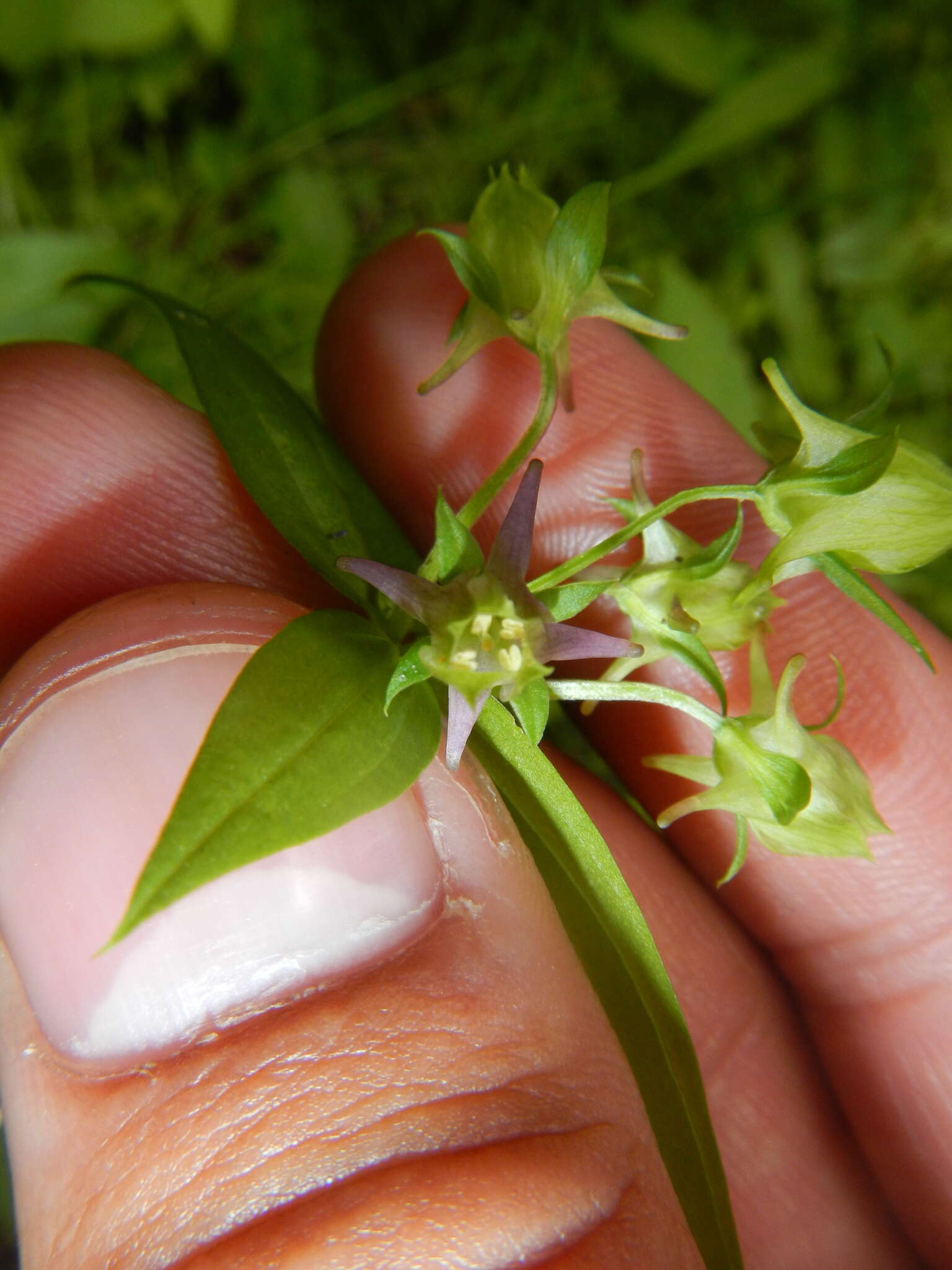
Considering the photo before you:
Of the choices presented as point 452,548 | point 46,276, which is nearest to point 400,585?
point 452,548

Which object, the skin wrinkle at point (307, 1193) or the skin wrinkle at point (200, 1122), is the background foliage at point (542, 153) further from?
the skin wrinkle at point (307, 1193)

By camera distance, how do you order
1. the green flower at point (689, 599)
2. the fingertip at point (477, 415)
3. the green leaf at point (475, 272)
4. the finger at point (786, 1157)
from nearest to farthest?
the green flower at point (689, 599)
the green leaf at point (475, 272)
the fingertip at point (477, 415)
the finger at point (786, 1157)

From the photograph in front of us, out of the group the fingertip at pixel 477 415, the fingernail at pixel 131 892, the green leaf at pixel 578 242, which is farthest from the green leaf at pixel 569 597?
the fingertip at pixel 477 415

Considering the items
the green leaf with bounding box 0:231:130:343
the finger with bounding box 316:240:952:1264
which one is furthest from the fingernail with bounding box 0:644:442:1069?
the green leaf with bounding box 0:231:130:343

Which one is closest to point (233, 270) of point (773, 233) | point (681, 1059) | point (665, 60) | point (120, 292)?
point (120, 292)

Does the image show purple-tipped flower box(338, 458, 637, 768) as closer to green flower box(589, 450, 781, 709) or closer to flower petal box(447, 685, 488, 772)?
flower petal box(447, 685, 488, 772)

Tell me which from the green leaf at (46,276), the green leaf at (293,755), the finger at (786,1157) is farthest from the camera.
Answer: the green leaf at (46,276)

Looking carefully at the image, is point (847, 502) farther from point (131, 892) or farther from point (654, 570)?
point (131, 892)
